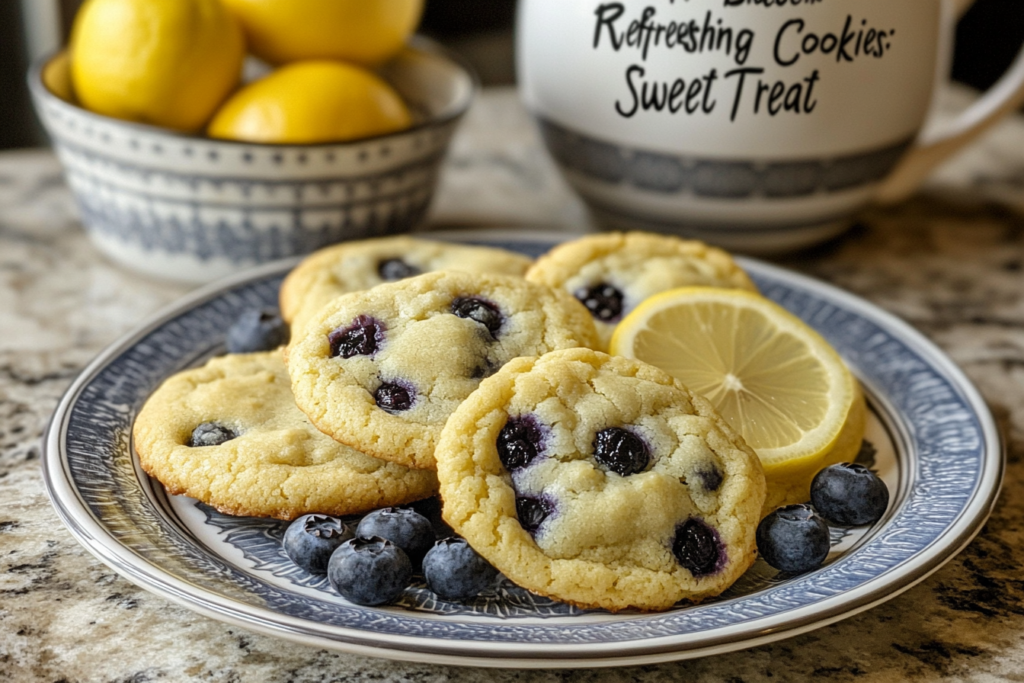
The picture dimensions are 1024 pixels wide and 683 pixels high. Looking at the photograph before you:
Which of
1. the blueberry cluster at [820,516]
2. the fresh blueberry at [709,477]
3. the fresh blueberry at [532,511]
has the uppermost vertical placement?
the fresh blueberry at [709,477]

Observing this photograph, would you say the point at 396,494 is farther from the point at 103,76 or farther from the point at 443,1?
the point at 443,1

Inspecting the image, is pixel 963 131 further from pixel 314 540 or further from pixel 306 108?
pixel 314 540

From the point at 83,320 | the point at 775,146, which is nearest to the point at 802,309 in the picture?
the point at 775,146

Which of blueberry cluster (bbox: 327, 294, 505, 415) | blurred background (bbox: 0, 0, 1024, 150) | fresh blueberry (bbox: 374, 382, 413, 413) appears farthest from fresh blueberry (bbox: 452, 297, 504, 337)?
blurred background (bbox: 0, 0, 1024, 150)

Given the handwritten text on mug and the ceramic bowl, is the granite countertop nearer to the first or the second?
the ceramic bowl

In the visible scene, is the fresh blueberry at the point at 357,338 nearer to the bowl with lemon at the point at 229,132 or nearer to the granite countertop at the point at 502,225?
the granite countertop at the point at 502,225

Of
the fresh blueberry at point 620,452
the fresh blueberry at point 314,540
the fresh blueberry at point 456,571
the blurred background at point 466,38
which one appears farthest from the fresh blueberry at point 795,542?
the blurred background at point 466,38
